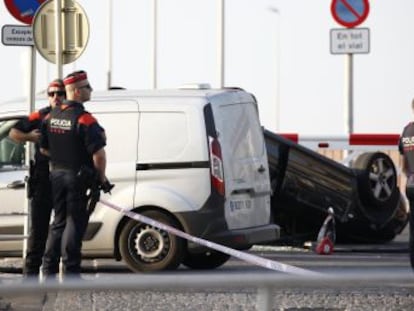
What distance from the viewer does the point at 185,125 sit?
13.3 meters

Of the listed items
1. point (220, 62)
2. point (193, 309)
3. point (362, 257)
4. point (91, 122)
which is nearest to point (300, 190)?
point (362, 257)

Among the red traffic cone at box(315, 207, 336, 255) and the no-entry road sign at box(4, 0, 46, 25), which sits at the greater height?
the no-entry road sign at box(4, 0, 46, 25)

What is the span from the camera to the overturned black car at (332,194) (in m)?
16.3

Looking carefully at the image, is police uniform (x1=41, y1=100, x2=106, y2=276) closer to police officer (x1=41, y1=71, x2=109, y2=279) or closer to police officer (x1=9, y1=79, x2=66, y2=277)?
police officer (x1=41, y1=71, x2=109, y2=279)

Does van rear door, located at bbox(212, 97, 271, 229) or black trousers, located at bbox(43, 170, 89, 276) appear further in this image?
van rear door, located at bbox(212, 97, 271, 229)

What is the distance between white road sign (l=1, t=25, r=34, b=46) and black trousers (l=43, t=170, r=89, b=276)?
302 cm

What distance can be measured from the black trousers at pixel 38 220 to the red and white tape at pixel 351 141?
8668 millimetres

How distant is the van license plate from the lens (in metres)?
13.4

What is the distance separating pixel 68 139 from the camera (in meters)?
Answer: 11.0

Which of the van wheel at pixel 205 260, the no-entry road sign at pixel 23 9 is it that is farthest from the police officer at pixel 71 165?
the no-entry road sign at pixel 23 9

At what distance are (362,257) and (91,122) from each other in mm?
6250

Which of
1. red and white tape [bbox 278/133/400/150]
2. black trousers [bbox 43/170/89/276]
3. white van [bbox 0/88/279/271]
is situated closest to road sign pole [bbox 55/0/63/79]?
white van [bbox 0/88/279/271]

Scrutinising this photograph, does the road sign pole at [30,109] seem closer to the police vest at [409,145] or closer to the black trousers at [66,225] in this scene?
the black trousers at [66,225]

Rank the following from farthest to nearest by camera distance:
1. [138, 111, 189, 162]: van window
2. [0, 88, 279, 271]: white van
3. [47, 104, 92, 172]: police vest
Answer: [138, 111, 189, 162]: van window
[0, 88, 279, 271]: white van
[47, 104, 92, 172]: police vest
